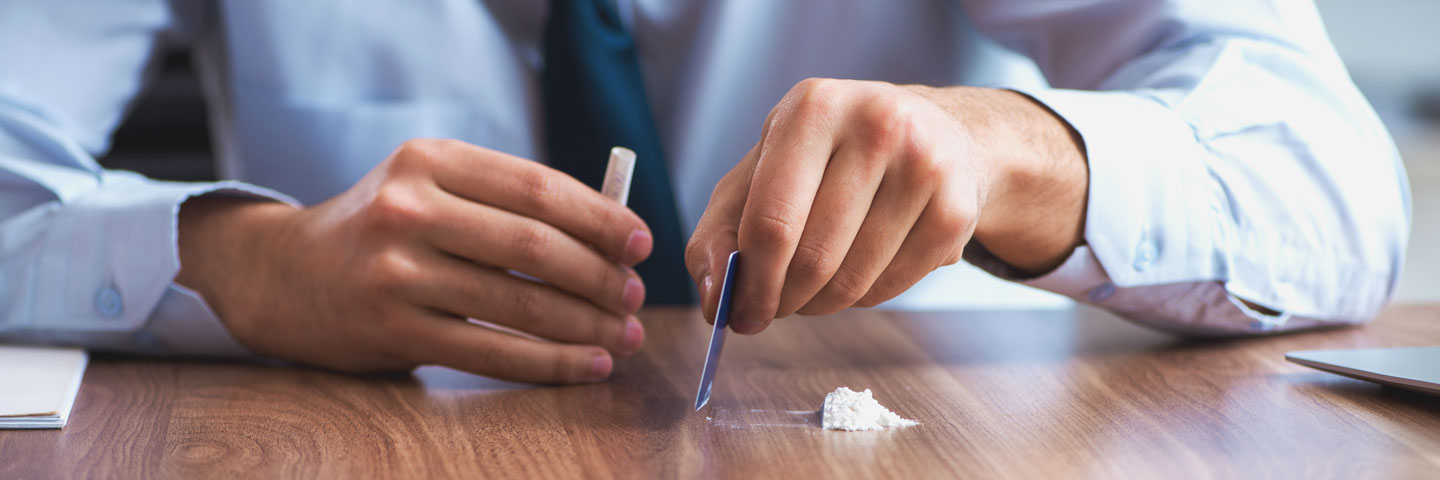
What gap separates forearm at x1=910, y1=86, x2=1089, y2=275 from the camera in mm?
494

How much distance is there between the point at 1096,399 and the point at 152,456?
1.36 feet

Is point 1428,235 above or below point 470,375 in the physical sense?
below

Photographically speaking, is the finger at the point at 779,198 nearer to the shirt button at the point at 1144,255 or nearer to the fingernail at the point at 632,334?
the fingernail at the point at 632,334

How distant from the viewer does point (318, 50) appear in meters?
0.88

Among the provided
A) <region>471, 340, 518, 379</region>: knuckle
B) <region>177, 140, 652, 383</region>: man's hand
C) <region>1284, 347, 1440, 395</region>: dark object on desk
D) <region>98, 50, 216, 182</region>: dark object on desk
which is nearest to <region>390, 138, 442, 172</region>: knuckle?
<region>177, 140, 652, 383</region>: man's hand

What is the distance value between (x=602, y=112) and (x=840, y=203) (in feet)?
1.31

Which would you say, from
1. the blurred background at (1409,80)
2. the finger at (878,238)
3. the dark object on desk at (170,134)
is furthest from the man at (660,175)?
the blurred background at (1409,80)

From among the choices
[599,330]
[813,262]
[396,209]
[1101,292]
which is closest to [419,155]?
[396,209]

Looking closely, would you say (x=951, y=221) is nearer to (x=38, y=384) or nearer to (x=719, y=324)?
(x=719, y=324)

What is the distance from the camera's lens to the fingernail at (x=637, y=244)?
498 millimetres

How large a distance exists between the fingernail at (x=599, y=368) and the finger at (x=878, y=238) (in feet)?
0.44

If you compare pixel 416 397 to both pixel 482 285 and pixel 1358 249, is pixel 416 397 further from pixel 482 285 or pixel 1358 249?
pixel 1358 249

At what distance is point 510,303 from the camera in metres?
0.51

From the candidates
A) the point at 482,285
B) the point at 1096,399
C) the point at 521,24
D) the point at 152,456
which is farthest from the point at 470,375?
the point at 521,24
